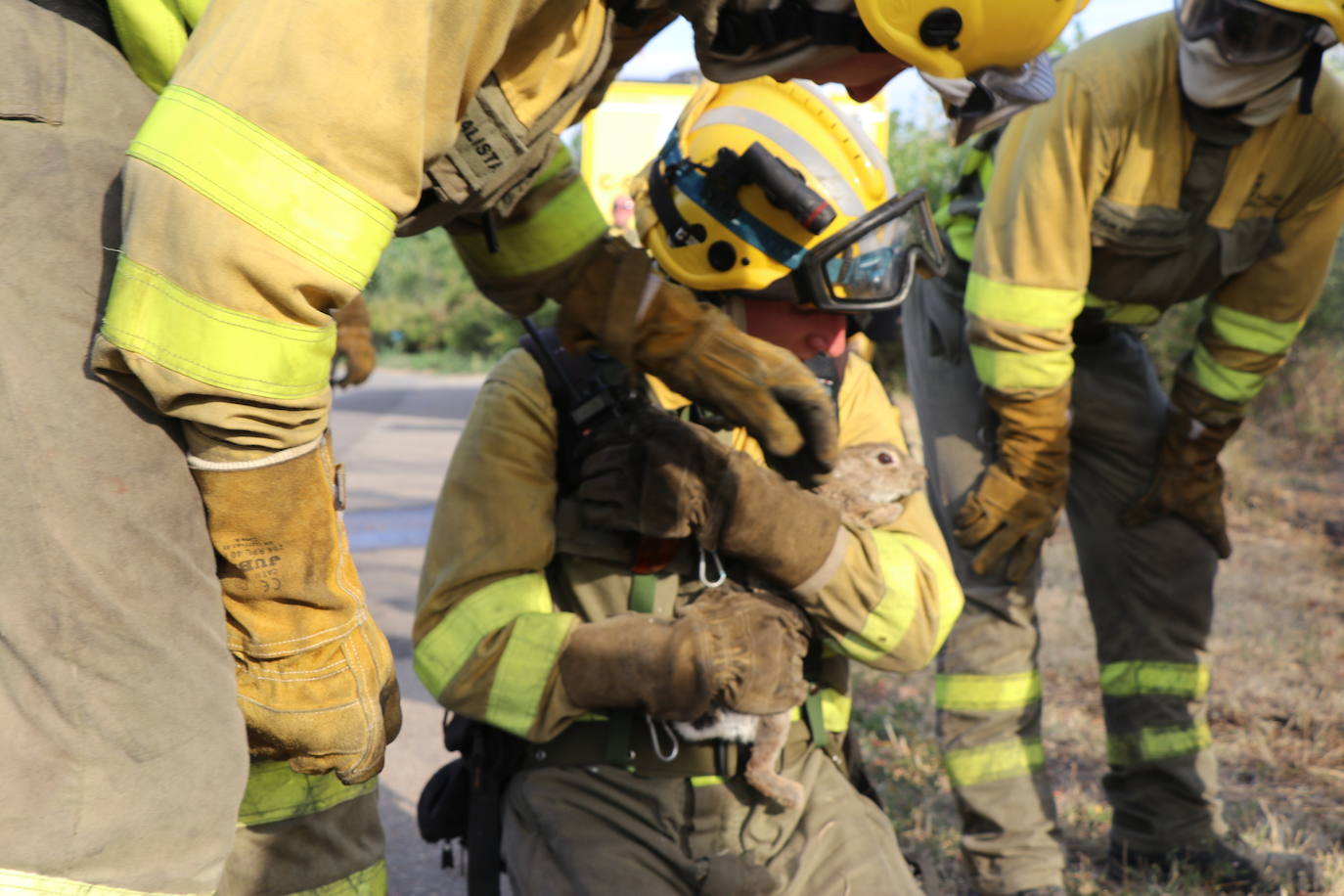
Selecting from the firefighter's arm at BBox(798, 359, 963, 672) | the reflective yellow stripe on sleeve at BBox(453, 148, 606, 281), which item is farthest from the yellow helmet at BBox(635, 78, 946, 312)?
the reflective yellow stripe on sleeve at BBox(453, 148, 606, 281)

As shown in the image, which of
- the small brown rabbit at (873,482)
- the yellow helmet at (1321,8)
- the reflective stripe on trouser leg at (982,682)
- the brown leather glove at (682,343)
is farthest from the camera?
the reflective stripe on trouser leg at (982,682)

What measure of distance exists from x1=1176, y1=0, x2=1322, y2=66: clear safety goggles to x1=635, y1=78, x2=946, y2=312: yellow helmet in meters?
0.98

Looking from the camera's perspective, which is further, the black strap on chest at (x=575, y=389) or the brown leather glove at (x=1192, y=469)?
the brown leather glove at (x=1192, y=469)

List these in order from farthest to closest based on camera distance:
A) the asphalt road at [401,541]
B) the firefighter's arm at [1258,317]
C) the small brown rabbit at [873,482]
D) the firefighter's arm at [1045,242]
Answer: the asphalt road at [401,541] → the firefighter's arm at [1258,317] → the firefighter's arm at [1045,242] → the small brown rabbit at [873,482]

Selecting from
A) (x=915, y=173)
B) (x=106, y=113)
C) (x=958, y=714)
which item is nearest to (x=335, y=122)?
(x=106, y=113)

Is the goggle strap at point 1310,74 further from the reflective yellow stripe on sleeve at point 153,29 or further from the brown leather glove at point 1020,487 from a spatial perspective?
the reflective yellow stripe on sleeve at point 153,29

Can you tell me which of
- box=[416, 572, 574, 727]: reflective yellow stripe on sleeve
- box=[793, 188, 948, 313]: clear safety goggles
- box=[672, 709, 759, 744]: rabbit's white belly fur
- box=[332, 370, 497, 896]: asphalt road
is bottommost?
box=[332, 370, 497, 896]: asphalt road

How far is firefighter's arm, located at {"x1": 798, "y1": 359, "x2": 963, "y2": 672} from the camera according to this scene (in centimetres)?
236

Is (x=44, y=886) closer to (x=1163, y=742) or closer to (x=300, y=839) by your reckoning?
(x=300, y=839)

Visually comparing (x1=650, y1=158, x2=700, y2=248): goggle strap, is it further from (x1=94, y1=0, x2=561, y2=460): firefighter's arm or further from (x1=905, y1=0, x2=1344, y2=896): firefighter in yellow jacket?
(x1=94, y1=0, x2=561, y2=460): firefighter's arm

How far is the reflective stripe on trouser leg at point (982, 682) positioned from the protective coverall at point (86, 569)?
2.40 m

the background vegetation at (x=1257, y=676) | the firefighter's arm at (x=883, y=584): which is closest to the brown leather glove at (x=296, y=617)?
the firefighter's arm at (x=883, y=584)

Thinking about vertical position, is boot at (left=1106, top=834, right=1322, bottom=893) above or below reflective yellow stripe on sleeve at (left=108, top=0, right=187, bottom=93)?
below

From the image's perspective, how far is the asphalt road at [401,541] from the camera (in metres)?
3.53
